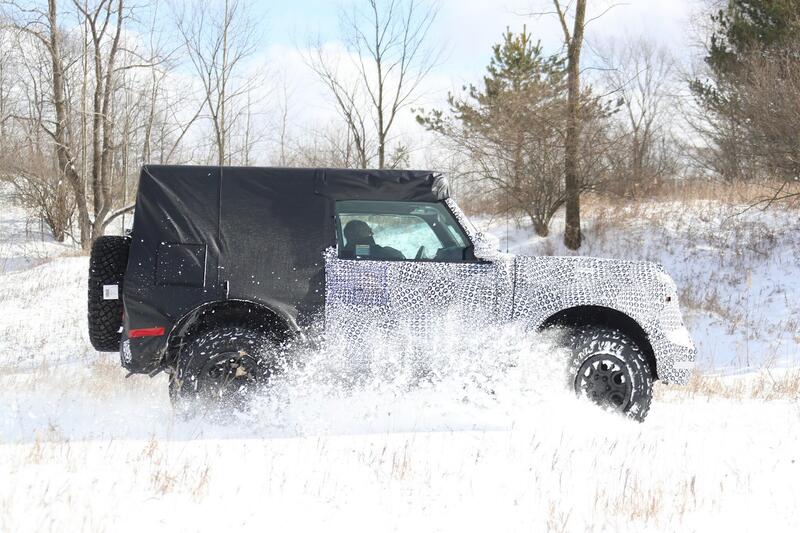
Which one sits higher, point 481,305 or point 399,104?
point 399,104

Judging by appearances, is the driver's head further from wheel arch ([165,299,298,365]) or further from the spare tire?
the spare tire

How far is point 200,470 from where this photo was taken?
3.83m

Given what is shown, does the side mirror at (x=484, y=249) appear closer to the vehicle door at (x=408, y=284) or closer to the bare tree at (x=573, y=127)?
the vehicle door at (x=408, y=284)

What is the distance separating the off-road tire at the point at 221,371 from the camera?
191 inches

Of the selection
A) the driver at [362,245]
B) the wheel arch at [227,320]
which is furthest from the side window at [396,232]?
the wheel arch at [227,320]

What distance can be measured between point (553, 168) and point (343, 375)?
15.0 meters

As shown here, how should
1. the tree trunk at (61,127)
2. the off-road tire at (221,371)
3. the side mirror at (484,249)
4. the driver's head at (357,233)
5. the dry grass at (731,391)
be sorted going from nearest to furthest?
the off-road tire at (221,371) → the side mirror at (484,249) → the driver's head at (357,233) → the dry grass at (731,391) → the tree trunk at (61,127)

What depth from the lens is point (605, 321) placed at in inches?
215

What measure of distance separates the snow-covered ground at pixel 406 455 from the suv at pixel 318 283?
0.85 feet

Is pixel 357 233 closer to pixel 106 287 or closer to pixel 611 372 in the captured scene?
pixel 106 287

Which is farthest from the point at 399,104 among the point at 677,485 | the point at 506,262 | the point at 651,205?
the point at 677,485

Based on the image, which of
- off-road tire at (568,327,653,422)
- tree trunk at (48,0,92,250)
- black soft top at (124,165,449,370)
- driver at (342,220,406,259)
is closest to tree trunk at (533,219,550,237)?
tree trunk at (48,0,92,250)

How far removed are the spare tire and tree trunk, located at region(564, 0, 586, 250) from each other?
14595 millimetres

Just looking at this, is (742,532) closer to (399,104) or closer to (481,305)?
(481,305)
